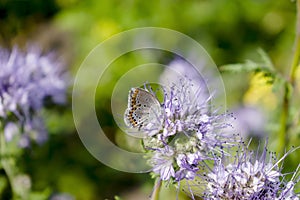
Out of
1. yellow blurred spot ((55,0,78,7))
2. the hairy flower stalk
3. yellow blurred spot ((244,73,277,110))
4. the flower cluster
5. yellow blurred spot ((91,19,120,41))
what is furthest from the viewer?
yellow blurred spot ((55,0,78,7))

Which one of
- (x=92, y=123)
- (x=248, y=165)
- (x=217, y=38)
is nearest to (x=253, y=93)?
(x=217, y=38)

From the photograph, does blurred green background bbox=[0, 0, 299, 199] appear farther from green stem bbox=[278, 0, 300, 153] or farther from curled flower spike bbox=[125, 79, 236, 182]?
curled flower spike bbox=[125, 79, 236, 182]

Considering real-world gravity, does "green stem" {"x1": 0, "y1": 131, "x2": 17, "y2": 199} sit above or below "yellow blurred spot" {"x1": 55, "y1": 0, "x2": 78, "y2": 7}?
below

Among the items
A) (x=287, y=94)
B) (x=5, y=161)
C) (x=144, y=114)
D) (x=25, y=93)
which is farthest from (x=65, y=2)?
(x=144, y=114)

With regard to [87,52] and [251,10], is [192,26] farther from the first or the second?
[87,52]

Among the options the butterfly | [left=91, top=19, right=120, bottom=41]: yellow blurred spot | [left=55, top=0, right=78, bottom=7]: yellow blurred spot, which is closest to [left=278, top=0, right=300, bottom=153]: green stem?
the butterfly

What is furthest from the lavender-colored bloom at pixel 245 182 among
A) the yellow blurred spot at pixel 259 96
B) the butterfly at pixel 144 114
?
the yellow blurred spot at pixel 259 96
